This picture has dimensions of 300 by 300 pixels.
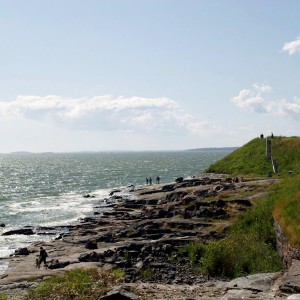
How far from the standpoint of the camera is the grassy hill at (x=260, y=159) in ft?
252

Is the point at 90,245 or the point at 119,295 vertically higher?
the point at 119,295

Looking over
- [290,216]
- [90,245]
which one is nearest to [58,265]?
[90,245]

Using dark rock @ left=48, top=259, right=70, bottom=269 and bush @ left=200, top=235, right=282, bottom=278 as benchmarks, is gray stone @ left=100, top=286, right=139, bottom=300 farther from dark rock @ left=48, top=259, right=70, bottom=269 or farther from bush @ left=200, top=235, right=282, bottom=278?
dark rock @ left=48, top=259, right=70, bottom=269

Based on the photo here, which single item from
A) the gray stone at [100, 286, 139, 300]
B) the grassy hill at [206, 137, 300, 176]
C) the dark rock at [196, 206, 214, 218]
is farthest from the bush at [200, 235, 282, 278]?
the grassy hill at [206, 137, 300, 176]

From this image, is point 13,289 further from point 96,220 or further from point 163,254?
point 96,220

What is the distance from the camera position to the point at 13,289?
24609 mm

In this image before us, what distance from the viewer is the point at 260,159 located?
83625 millimetres

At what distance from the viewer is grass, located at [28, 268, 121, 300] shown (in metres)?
17.9

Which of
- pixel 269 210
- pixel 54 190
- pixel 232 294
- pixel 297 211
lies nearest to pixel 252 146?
pixel 54 190

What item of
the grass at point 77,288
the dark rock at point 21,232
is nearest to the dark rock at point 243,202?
the dark rock at point 21,232

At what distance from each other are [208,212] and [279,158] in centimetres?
4175

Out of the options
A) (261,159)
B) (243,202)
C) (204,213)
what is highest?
(261,159)

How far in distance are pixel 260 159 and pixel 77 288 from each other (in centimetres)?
6951

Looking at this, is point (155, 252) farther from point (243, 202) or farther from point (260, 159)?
point (260, 159)
